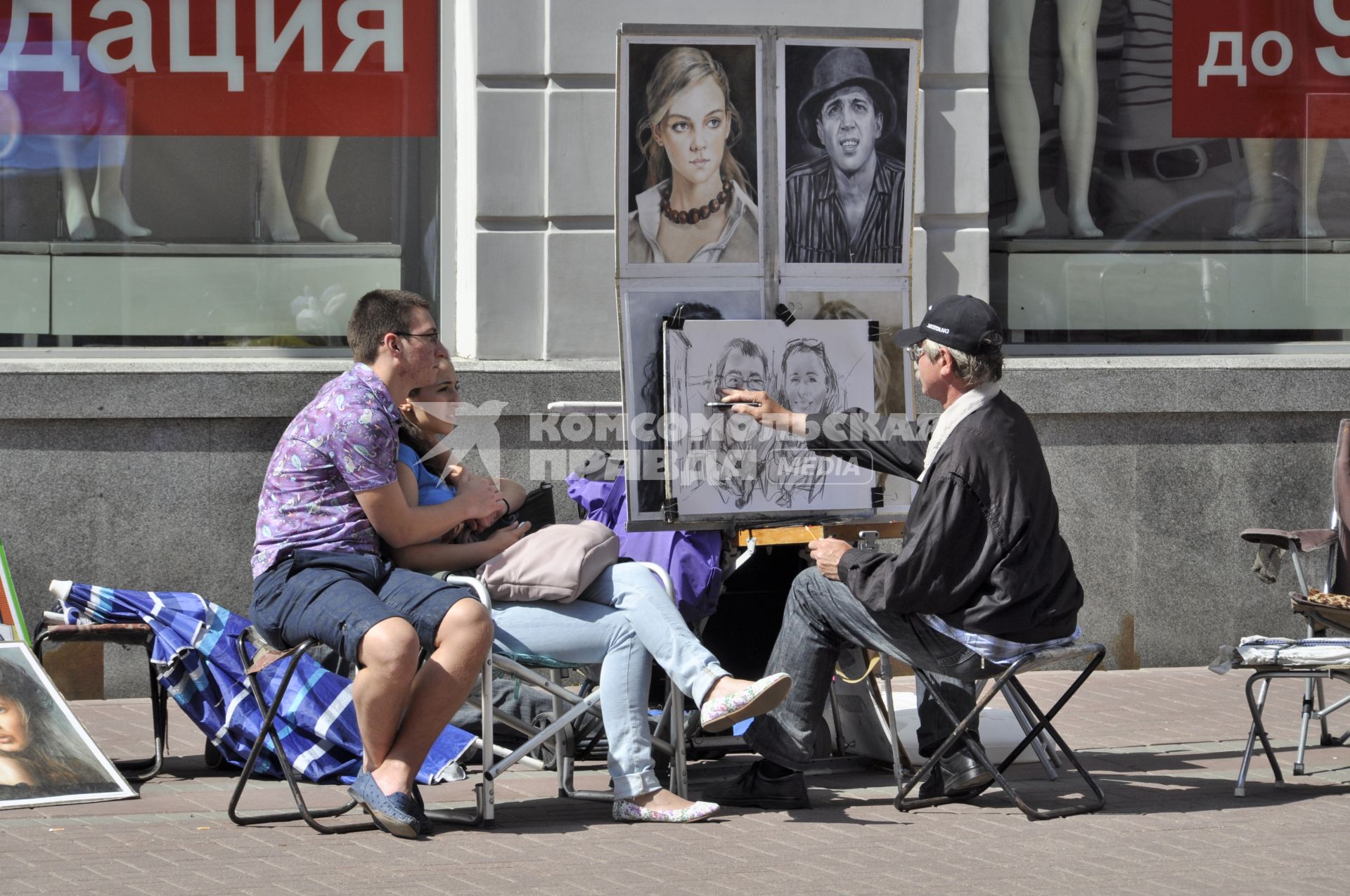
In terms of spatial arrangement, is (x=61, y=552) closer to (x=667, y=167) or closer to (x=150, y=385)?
(x=150, y=385)

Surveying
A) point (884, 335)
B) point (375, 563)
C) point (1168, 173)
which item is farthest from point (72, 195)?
point (1168, 173)

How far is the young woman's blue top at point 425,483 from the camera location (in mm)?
4980

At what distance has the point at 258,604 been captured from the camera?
4.77 meters

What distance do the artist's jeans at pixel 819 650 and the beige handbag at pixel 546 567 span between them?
62 cm

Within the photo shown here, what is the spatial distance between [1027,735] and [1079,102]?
4.10 meters

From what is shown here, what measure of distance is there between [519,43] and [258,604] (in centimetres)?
321

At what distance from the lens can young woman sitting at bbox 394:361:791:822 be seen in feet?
15.2

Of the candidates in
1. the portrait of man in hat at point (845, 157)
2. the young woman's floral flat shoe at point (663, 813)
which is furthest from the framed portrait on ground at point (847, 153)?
the young woman's floral flat shoe at point (663, 813)

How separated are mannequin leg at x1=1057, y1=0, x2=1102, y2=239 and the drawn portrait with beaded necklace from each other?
9.62 feet

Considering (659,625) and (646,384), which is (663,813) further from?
(646,384)

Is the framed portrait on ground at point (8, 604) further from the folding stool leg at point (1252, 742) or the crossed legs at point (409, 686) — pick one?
the folding stool leg at point (1252, 742)

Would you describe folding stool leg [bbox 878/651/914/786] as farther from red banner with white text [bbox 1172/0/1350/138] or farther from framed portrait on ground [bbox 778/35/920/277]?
red banner with white text [bbox 1172/0/1350/138]

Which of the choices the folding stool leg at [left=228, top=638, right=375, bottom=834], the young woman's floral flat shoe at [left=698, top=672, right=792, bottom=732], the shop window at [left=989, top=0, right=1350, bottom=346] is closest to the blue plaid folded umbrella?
the folding stool leg at [left=228, top=638, right=375, bottom=834]

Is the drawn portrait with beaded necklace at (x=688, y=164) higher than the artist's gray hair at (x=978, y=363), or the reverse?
the drawn portrait with beaded necklace at (x=688, y=164)
